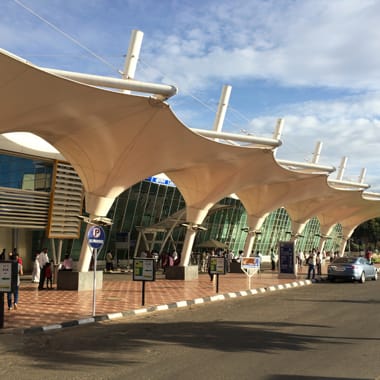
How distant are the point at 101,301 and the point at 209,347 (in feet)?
23.7

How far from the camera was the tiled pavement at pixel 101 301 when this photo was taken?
37.1 ft

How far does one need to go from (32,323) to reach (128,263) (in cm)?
2241

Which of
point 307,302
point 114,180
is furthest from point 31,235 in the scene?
point 307,302

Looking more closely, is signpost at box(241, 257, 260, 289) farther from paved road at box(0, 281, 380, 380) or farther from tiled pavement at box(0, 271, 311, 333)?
paved road at box(0, 281, 380, 380)

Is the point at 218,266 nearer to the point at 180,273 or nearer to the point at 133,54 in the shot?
the point at 180,273

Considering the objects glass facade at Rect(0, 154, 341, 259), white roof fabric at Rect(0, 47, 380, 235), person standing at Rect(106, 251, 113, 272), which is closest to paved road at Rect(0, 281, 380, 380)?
white roof fabric at Rect(0, 47, 380, 235)

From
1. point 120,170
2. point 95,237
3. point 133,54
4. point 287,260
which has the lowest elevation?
point 287,260

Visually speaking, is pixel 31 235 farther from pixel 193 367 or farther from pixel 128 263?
pixel 193 367

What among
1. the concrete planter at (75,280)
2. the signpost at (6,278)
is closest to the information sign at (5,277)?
the signpost at (6,278)

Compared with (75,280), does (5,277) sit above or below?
above

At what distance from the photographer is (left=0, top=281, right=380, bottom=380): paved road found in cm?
675

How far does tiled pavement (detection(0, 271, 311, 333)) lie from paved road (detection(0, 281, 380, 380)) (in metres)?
0.64

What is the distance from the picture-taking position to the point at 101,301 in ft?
49.1

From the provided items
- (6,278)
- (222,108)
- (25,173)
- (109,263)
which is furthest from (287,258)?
(6,278)
